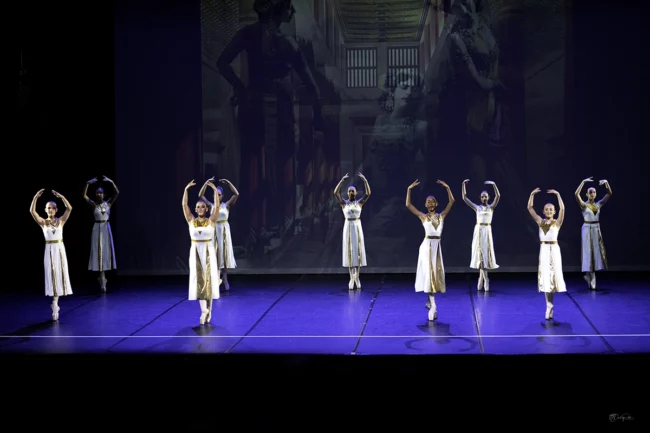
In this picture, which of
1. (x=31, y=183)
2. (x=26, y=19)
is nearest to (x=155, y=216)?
(x=31, y=183)

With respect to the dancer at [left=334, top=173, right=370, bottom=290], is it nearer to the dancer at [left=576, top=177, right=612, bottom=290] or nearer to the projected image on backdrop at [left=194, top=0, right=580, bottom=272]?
the projected image on backdrop at [left=194, top=0, right=580, bottom=272]

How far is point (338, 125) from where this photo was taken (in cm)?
1274

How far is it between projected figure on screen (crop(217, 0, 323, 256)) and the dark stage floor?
1444 millimetres

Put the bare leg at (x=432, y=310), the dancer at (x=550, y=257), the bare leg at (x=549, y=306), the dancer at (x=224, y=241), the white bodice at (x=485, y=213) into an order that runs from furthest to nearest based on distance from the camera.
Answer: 1. the dancer at (x=224, y=241)
2. the white bodice at (x=485, y=213)
3. the bare leg at (x=432, y=310)
4. the bare leg at (x=549, y=306)
5. the dancer at (x=550, y=257)

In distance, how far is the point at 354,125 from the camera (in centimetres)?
1272

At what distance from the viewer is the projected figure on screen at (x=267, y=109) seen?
12734 mm

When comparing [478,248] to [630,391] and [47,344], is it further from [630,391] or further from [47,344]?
[47,344]

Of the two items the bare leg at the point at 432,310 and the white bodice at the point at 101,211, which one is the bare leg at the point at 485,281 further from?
the white bodice at the point at 101,211

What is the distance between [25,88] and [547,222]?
8.11 m

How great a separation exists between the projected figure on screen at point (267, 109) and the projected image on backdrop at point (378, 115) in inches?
0.6

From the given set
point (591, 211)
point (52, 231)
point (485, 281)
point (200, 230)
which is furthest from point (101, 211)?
point (591, 211)

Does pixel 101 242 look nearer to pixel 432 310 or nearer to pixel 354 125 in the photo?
pixel 354 125

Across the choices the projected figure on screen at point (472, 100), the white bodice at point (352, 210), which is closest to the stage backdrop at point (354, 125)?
the projected figure on screen at point (472, 100)

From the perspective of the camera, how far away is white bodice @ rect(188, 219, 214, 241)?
8539 millimetres
